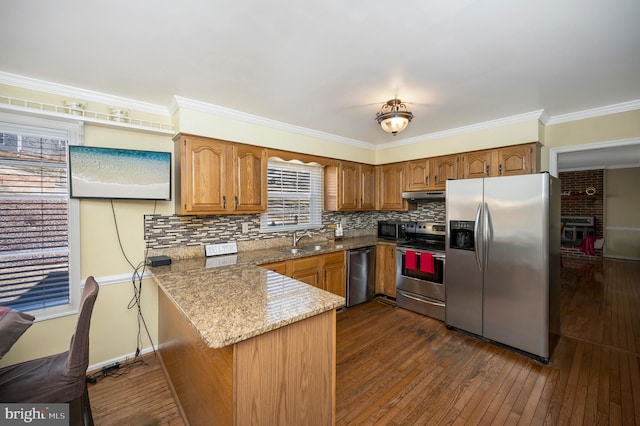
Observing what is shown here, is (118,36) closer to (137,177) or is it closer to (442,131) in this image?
(137,177)

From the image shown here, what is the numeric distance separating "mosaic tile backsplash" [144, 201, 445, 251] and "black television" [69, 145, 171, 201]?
0.35m

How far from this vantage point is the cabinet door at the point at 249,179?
2.86 m

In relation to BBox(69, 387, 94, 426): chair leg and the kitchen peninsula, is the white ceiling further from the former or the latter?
BBox(69, 387, 94, 426): chair leg

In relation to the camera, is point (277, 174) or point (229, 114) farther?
point (277, 174)

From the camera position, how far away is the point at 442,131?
357 centimetres

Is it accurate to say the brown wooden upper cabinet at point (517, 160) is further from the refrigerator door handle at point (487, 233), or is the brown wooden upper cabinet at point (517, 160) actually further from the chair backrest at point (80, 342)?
the chair backrest at point (80, 342)

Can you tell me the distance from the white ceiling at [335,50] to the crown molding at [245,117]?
Answer: 0.08 meters

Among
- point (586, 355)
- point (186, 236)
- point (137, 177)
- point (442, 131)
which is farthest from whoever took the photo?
point (442, 131)

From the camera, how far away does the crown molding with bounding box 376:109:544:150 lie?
285 cm

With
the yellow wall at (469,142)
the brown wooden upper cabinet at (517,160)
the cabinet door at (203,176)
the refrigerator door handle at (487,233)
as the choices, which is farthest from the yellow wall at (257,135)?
the refrigerator door handle at (487,233)

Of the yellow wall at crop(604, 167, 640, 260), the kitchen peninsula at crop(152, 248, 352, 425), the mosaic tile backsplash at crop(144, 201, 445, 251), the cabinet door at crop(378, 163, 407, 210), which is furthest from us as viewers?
the yellow wall at crop(604, 167, 640, 260)

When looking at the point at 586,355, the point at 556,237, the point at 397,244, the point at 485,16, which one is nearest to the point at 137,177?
the point at 485,16

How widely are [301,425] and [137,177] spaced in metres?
2.36

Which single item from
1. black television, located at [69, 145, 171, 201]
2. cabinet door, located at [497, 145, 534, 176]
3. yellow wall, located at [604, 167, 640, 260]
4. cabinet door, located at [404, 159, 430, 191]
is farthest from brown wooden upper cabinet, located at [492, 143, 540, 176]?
yellow wall, located at [604, 167, 640, 260]
